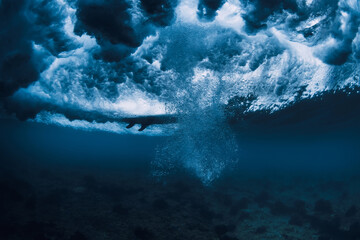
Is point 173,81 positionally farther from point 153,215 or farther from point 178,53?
point 153,215

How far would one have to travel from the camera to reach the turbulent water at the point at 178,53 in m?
7.80

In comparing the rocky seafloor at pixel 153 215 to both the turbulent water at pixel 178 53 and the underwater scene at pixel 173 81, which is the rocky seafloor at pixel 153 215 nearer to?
the underwater scene at pixel 173 81

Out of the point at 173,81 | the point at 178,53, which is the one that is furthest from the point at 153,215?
the point at 178,53

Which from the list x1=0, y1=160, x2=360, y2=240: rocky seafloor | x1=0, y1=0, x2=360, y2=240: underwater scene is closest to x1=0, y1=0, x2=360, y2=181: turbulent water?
x1=0, y1=0, x2=360, y2=240: underwater scene

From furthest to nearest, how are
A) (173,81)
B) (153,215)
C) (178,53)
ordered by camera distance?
(153,215)
(173,81)
(178,53)

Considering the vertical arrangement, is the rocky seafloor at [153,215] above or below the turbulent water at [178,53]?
below

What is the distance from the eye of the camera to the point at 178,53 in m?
10.5

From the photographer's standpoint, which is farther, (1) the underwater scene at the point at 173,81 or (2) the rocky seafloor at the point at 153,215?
(2) the rocky seafloor at the point at 153,215

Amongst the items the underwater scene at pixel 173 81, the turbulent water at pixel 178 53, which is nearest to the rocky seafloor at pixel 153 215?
the underwater scene at pixel 173 81

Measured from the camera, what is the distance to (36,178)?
2409 cm

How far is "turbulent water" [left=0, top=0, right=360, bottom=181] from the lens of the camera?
7797mm

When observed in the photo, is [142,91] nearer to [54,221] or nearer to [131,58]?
[131,58]

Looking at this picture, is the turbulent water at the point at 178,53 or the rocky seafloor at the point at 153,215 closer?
the turbulent water at the point at 178,53

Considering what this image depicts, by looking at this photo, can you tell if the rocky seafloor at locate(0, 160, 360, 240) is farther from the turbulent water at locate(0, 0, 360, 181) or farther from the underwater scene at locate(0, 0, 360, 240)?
the turbulent water at locate(0, 0, 360, 181)
